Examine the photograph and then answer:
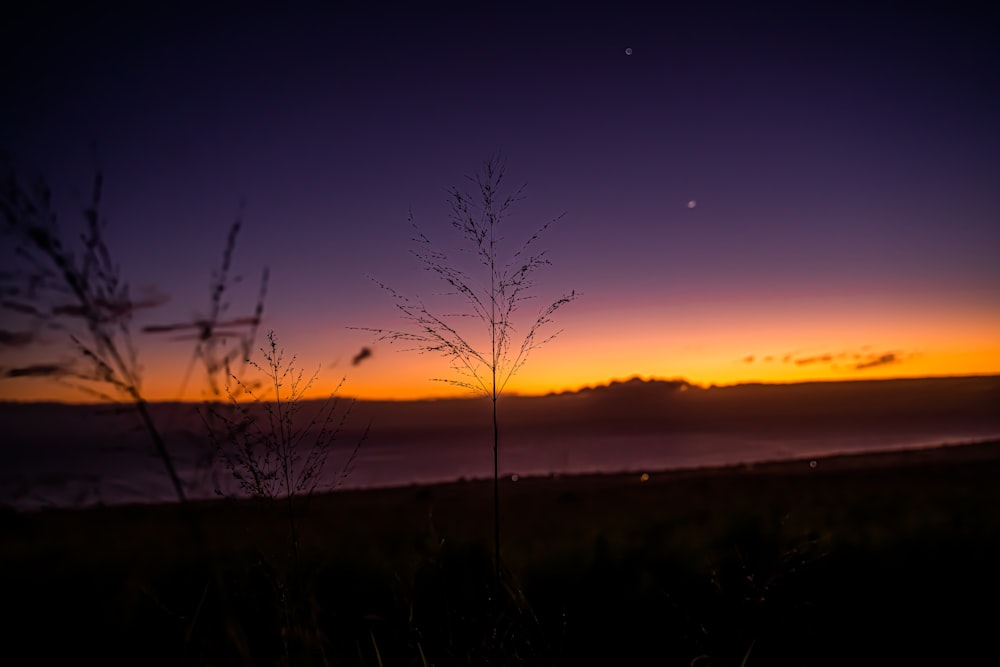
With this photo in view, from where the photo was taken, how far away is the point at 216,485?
1.96m

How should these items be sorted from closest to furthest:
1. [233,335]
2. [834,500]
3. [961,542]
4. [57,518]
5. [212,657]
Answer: [233,335], [212,657], [961,542], [834,500], [57,518]

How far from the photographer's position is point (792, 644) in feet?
14.3

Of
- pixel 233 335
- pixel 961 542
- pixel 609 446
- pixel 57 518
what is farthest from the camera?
pixel 609 446

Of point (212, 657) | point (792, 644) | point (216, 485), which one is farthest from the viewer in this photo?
point (792, 644)

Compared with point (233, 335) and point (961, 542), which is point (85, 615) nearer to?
point (233, 335)

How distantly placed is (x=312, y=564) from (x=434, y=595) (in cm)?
100

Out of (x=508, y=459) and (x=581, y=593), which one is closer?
(x=581, y=593)

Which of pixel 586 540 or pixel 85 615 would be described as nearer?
pixel 85 615

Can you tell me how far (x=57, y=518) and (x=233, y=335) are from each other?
55.1ft

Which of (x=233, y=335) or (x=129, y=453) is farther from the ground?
(x=233, y=335)

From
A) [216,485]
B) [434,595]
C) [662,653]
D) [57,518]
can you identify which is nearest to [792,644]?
[662,653]

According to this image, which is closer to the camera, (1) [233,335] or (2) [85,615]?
(1) [233,335]

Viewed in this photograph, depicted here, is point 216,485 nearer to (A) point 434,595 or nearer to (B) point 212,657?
(B) point 212,657

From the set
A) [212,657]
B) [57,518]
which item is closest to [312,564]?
[212,657]
